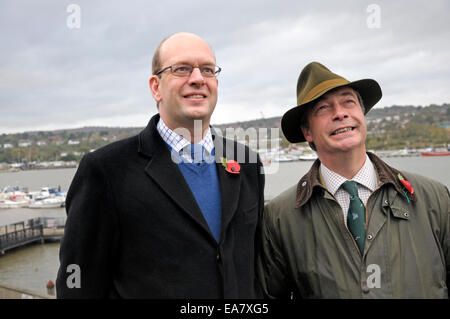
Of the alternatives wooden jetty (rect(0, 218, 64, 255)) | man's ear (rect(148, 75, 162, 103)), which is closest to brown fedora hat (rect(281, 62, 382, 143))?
man's ear (rect(148, 75, 162, 103))

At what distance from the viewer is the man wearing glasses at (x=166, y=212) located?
94.0 inches

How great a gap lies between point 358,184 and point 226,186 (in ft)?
3.63

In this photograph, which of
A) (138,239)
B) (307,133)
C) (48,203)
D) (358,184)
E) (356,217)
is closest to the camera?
(138,239)

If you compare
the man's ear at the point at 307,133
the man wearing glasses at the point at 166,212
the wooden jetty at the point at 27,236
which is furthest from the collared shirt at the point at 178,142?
the wooden jetty at the point at 27,236

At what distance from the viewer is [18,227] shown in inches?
→ 1475

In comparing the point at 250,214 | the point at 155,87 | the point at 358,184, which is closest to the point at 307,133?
the point at 358,184

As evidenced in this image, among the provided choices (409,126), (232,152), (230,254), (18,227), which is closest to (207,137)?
(232,152)

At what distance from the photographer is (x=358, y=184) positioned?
2.95 m

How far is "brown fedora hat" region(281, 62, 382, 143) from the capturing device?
298 cm

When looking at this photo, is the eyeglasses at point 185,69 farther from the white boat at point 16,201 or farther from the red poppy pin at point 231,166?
the white boat at point 16,201

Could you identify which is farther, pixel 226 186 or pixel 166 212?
pixel 226 186

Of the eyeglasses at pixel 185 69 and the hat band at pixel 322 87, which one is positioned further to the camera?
the hat band at pixel 322 87

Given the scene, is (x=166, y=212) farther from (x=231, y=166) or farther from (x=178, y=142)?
(x=231, y=166)

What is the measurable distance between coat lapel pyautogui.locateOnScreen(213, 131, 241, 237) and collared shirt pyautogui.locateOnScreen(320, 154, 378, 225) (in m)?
0.80
